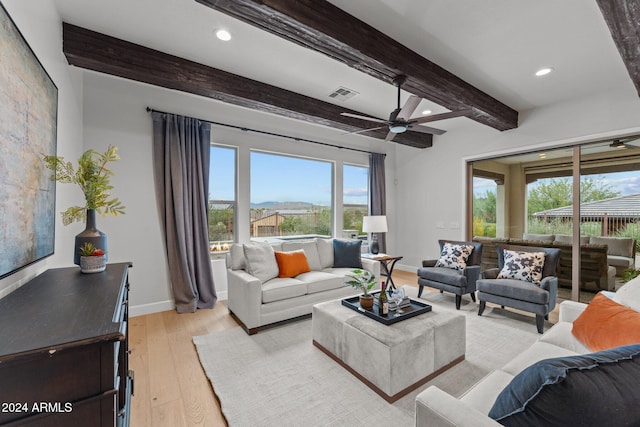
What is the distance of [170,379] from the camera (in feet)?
7.25

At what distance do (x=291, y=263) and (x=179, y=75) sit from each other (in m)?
2.44

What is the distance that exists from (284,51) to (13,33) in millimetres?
1959

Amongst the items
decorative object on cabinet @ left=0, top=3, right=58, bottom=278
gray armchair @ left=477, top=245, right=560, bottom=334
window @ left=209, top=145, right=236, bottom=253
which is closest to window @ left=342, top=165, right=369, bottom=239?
window @ left=209, top=145, right=236, bottom=253

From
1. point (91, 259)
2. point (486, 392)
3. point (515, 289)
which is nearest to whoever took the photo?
point (486, 392)

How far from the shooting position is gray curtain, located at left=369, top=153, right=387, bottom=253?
587cm

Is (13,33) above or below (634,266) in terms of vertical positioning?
above

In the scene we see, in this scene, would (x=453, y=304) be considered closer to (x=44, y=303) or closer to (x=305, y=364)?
(x=305, y=364)

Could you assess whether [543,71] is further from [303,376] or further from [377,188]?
[303,376]

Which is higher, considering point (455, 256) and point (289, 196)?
point (289, 196)

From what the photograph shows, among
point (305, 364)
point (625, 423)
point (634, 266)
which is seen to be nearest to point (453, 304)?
point (634, 266)

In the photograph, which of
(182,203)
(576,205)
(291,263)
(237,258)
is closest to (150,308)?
(237,258)

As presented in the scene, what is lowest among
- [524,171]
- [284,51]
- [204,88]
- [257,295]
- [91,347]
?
[257,295]

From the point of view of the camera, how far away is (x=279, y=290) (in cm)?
Answer: 315

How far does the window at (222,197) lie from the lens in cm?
414
